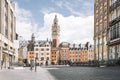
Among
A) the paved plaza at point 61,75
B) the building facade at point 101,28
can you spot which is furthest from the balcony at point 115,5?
the paved plaza at point 61,75

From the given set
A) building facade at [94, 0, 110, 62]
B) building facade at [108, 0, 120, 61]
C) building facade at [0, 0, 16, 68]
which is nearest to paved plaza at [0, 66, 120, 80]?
building facade at [0, 0, 16, 68]

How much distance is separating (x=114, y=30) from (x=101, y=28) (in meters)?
22.4

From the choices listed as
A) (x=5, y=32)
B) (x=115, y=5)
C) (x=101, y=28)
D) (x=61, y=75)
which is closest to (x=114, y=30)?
(x=115, y=5)

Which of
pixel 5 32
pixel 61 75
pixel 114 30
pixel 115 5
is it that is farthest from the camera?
pixel 5 32

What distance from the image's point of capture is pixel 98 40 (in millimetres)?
96250

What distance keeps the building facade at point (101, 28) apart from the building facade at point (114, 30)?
887 centimetres

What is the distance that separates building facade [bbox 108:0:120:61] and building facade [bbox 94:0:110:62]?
8868mm

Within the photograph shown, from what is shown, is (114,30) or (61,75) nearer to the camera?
(61,75)

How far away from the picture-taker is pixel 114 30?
70438mm

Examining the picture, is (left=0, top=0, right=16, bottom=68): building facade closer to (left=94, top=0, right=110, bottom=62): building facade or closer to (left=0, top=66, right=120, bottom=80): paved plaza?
(left=0, top=66, right=120, bottom=80): paved plaza

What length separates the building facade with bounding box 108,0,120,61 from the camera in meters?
68.1

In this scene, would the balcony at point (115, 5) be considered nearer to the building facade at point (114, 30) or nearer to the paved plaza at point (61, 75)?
the building facade at point (114, 30)

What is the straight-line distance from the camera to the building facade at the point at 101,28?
86.6 meters

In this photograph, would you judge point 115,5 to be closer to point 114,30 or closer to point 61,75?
point 114,30
